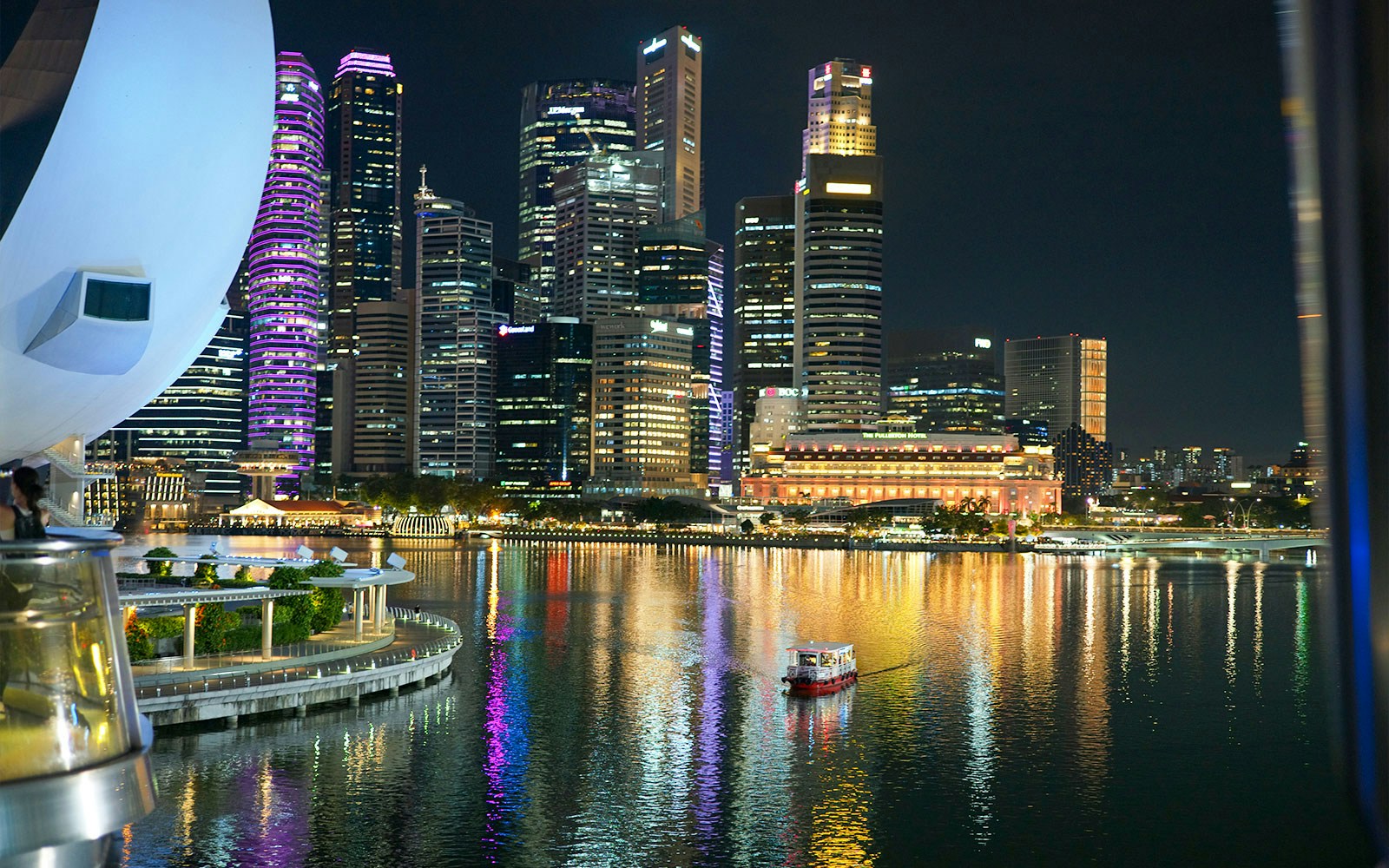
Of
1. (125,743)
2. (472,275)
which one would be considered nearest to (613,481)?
(472,275)

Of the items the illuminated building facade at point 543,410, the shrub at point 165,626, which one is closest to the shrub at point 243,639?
the shrub at point 165,626

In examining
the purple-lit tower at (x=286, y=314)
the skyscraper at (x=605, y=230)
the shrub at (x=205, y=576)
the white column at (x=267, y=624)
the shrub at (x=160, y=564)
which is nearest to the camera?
the white column at (x=267, y=624)

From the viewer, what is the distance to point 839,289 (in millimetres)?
164500

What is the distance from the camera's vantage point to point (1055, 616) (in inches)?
1938

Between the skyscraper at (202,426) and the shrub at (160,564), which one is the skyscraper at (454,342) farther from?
the shrub at (160,564)

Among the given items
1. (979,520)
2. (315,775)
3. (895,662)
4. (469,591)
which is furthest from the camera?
(979,520)

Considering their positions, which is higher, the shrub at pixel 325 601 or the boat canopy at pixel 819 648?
the shrub at pixel 325 601

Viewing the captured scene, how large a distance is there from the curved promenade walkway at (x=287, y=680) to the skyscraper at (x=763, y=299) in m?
156

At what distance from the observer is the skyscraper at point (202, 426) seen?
15350cm

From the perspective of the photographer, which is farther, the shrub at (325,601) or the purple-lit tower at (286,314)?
the purple-lit tower at (286,314)

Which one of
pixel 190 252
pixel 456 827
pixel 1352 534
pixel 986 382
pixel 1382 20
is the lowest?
pixel 456 827

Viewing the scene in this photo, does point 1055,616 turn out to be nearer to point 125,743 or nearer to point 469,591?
point 469,591

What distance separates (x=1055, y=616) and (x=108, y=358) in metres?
42.8

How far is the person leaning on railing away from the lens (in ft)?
10.3
